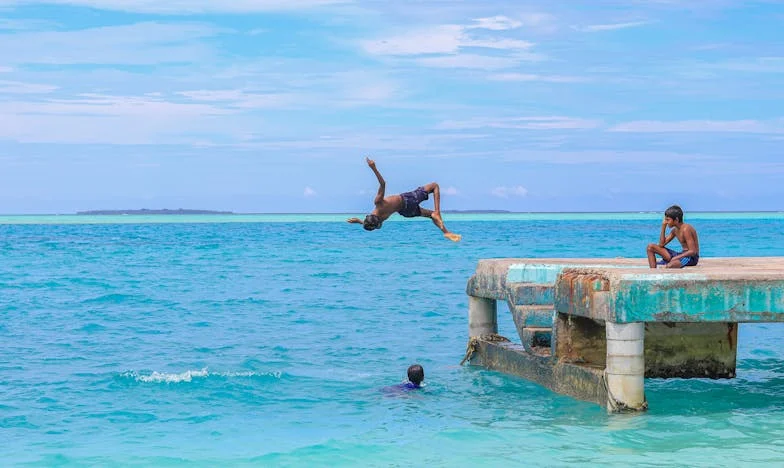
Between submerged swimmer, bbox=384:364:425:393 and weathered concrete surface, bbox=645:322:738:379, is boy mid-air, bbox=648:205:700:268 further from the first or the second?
submerged swimmer, bbox=384:364:425:393

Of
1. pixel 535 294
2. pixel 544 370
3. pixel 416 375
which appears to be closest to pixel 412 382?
pixel 416 375

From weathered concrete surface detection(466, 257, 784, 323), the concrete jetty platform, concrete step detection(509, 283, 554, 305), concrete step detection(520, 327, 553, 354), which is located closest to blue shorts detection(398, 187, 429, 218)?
the concrete jetty platform

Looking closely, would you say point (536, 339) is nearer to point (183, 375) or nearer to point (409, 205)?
point (409, 205)

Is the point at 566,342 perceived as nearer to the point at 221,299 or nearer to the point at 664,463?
the point at 664,463

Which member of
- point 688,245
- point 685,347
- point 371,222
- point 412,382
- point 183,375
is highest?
point 371,222

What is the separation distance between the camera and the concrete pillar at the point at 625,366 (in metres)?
11.4

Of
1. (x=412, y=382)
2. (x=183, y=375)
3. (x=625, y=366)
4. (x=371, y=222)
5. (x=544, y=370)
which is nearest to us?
(x=625, y=366)

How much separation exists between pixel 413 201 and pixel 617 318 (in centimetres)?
472

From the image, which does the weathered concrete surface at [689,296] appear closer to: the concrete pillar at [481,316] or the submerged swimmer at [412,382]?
the submerged swimmer at [412,382]

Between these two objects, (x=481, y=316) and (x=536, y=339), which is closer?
(x=536, y=339)

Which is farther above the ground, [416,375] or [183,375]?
[416,375]

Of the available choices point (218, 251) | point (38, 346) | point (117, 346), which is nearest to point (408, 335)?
point (117, 346)

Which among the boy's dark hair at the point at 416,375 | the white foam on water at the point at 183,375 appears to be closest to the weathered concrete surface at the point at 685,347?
the boy's dark hair at the point at 416,375

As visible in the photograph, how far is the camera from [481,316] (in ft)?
55.1
